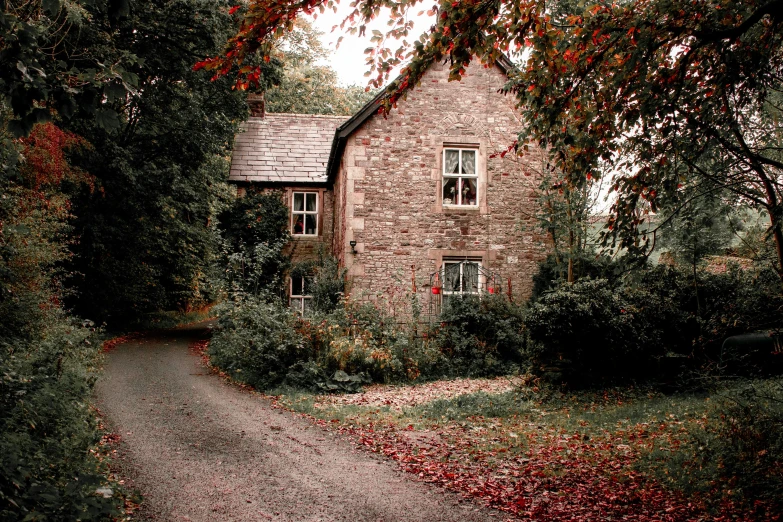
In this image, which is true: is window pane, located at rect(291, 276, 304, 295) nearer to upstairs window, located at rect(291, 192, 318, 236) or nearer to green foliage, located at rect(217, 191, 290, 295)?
green foliage, located at rect(217, 191, 290, 295)

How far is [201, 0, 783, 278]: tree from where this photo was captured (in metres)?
5.35

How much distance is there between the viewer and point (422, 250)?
1666 cm

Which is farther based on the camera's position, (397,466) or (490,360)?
(490,360)

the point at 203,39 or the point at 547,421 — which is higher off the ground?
the point at 203,39

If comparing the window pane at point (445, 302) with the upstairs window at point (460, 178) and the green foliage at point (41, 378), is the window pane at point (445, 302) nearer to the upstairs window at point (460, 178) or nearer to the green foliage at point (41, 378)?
the upstairs window at point (460, 178)

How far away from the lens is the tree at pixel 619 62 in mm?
5348

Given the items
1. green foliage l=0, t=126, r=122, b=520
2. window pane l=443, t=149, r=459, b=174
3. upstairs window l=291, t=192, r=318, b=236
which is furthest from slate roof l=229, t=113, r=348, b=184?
green foliage l=0, t=126, r=122, b=520

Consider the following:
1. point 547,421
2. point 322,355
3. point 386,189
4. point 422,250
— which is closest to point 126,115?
point 386,189

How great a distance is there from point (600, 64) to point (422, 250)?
10.5 m

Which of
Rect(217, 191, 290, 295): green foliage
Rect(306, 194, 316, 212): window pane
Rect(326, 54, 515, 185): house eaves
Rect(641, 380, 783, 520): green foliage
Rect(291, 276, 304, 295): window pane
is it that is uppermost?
Rect(326, 54, 515, 185): house eaves

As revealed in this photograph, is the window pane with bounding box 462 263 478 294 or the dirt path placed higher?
the window pane with bounding box 462 263 478 294

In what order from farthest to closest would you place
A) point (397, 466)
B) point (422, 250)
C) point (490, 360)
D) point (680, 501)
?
1. point (422, 250)
2. point (490, 360)
3. point (397, 466)
4. point (680, 501)

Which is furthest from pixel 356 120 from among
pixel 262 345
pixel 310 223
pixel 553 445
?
pixel 553 445

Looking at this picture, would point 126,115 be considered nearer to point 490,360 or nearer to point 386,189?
point 386,189
